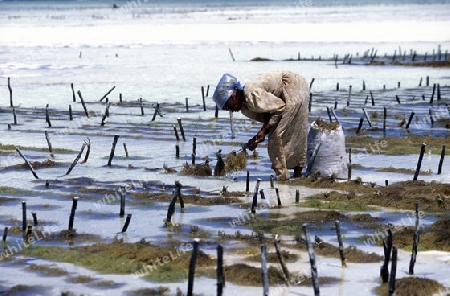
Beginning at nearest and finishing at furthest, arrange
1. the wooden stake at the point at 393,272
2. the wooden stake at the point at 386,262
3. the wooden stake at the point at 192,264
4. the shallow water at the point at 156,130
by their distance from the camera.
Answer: the wooden stake at the point at 192,264
the wooden stake at the point at 393,272
the wooden stake at the point at 386,262
the shallow water at the point at 156,130

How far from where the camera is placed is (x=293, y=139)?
34.3 feet

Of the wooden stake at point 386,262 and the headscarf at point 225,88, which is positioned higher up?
the headscarf at point 225,88

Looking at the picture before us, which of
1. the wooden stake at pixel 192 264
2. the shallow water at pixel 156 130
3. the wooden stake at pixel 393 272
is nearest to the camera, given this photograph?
the wooden stake at pixel 192 264

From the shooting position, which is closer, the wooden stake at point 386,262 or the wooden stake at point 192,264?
the wooden stake at point 192,264

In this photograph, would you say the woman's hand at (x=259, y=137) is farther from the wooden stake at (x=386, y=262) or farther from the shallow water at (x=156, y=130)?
the wooden stake at (x=386, y=262)

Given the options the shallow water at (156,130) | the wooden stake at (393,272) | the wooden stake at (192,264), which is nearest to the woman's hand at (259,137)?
the shallow water at (156,130)

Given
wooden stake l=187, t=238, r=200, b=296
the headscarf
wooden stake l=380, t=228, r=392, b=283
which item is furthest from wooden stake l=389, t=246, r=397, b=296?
the headscarf

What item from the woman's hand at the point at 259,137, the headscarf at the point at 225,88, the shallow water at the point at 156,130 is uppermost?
the headscarf at the point at 225,88

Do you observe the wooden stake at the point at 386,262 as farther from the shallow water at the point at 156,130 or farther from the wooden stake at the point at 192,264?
the wooden stake at the point at 192,264

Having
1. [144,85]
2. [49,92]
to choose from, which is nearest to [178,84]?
[144,85]

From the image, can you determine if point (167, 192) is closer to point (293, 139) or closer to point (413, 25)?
point (293, 139)

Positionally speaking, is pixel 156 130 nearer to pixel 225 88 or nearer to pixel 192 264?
pixel 225 88

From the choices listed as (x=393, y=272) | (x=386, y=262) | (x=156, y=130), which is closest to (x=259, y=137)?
(x=386, y=262)

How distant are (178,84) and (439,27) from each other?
36196mm
